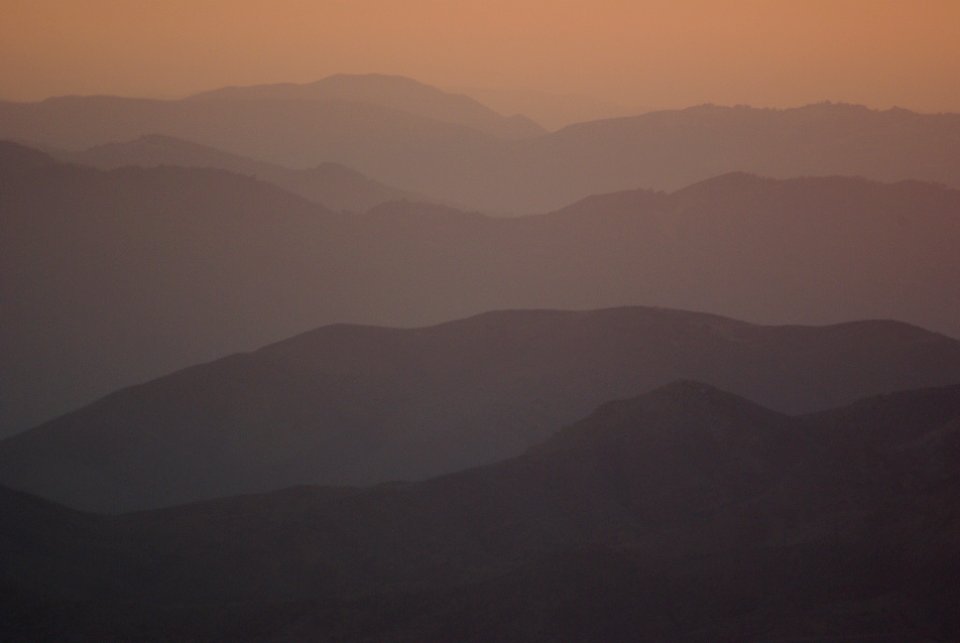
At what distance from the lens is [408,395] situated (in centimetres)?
5784

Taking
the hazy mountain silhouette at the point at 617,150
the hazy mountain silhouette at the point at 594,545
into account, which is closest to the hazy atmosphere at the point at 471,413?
A: the hazy mountain silhouette at the point at 594,545

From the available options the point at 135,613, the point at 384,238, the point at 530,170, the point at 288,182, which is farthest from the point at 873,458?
the point at 530,170

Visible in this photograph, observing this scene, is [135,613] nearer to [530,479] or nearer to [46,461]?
[530,479]

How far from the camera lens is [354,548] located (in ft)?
123

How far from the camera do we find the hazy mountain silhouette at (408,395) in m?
53.2

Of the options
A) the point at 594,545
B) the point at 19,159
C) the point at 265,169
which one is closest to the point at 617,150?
the point at 265,169

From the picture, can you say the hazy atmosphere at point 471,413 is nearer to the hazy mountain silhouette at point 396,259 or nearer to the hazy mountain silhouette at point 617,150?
the hazy mountain silhouette at point 396,259

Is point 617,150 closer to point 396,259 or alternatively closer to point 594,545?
point 396,259

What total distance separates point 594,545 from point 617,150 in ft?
491

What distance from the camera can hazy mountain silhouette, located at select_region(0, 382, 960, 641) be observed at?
29.3 metres

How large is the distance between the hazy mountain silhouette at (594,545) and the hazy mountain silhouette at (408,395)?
1190cm

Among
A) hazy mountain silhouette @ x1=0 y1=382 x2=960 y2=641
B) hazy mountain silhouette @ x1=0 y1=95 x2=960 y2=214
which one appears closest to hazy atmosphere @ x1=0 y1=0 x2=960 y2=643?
hazy mountain silhouette @ x1=0 y1=382 x2=960 y2=641

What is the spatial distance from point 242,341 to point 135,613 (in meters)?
53.9

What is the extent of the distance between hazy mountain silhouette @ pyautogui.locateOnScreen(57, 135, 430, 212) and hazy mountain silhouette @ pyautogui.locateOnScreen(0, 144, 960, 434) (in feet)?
85.3
